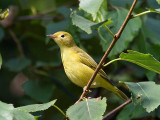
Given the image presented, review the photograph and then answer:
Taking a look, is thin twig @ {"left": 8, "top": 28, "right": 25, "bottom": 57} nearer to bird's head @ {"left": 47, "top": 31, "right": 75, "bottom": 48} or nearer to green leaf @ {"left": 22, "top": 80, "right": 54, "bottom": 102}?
green leaf @ {"left": 22, "top": 80, "right": 54, "bottom": 102}

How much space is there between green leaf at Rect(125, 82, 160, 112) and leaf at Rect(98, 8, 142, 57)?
96 cm

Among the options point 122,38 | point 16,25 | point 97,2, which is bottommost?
point 16,25

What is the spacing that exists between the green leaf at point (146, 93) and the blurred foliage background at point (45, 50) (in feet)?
4.66

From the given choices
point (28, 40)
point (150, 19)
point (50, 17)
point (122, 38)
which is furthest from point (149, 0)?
point (28, 40)

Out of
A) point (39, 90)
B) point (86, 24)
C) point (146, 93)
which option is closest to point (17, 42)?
point (39, 90)

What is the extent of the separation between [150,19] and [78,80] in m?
1.60

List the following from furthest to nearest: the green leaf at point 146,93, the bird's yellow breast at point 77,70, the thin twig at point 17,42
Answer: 1. the thin twig at point 17,42
2. the bird's yellow breast at point 77,70
3. the green leaf at point 146,93

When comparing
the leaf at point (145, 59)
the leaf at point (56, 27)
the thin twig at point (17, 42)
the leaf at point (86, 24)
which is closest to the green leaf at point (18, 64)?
the thin twig at point (17, 42)

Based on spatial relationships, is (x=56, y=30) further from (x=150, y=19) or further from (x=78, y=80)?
(x=150, y=19)

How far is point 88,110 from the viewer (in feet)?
7.54

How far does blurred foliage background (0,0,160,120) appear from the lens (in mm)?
4453

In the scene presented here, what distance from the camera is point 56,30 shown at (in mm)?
4574

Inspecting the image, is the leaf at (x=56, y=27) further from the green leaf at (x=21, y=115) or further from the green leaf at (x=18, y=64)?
the green leaf at (x=21, y=115)

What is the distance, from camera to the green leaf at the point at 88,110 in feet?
7.29
